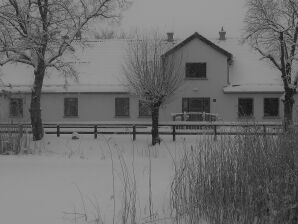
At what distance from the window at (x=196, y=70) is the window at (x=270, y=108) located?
183 inches

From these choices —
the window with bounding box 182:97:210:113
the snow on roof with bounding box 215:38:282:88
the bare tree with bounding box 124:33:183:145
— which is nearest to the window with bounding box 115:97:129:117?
the window with bounding box 182:97:210:113

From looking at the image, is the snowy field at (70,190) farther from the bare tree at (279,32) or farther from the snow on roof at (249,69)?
the snow on roof at (249,69)

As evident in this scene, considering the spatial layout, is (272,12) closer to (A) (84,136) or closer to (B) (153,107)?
(B) (153,107)

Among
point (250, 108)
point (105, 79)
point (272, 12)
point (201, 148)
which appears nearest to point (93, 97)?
point (105, 79)

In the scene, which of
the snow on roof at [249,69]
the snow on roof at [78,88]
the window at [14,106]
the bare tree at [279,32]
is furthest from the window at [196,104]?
the window at [14,106]

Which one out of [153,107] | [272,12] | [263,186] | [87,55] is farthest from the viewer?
[87,55]

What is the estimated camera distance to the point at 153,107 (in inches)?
1020

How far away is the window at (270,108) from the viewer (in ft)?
107

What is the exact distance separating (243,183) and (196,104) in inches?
1029

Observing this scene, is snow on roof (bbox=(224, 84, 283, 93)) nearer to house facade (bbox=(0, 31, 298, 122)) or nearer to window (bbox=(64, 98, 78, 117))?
house facade (bbox=(0, 31, 298, 122))

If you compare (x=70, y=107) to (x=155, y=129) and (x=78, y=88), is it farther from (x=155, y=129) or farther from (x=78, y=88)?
(x=155, y=129)

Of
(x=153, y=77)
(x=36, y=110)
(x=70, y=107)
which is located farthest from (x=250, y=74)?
(x=36, y=110)

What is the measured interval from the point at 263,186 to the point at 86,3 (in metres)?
21.2

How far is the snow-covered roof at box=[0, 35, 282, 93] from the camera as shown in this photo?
32591mm
